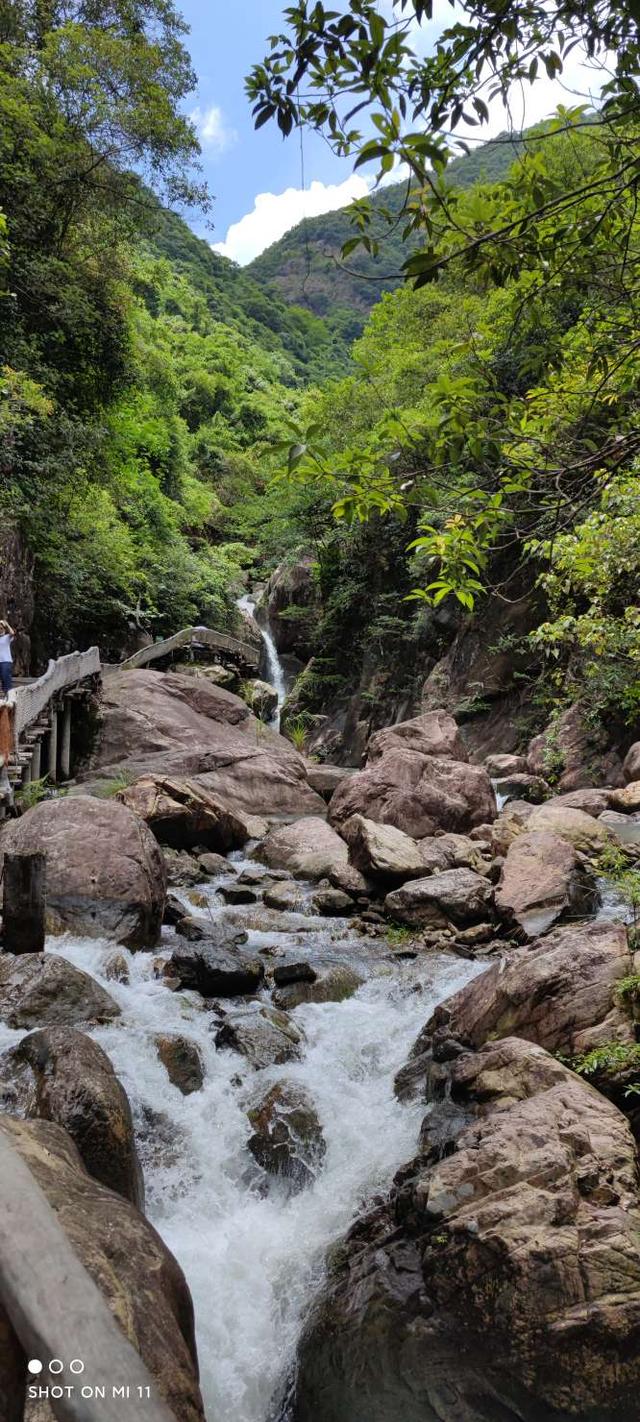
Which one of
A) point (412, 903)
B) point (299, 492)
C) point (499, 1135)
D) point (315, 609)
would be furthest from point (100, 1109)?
point (315, 609)

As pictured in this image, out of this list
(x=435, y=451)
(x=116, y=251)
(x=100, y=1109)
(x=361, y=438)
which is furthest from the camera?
(x=361, y=438)

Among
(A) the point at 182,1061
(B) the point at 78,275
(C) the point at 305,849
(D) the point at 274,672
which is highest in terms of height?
(B) the point at 78,275

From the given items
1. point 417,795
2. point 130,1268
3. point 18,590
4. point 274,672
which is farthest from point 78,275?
point 130,1268

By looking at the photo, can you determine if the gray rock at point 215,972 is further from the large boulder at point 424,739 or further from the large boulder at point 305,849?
the large boulder at point 424,739

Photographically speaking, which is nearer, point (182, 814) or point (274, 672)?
point (182, 814)

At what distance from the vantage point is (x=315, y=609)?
96.1 ft

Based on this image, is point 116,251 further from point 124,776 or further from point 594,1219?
point 594,1219

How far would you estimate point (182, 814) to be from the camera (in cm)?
1199

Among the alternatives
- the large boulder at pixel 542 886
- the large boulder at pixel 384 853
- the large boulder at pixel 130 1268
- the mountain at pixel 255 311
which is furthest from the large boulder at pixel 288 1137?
the mountain at pixel 255 311

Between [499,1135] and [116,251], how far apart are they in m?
21.9

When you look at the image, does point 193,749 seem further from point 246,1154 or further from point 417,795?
point 246,1154

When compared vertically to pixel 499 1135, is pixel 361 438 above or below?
above

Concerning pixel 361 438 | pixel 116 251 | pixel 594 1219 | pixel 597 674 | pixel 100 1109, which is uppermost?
pixel 116 251

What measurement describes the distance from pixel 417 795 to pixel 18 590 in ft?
34.8
